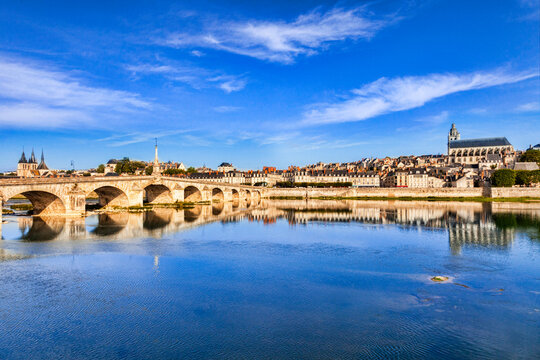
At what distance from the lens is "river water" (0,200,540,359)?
9.96 meters

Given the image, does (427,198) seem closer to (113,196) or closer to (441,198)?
(441,198)

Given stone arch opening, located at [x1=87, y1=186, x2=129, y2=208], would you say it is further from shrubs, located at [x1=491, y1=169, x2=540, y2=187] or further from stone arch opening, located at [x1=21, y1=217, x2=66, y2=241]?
shrubs, located at [x1=491, y1=169, x2=540, y2=187]

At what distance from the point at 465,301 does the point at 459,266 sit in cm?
559

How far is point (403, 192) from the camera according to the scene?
7094 cm

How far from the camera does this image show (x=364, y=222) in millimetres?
37094

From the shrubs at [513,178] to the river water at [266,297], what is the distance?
48.5 m

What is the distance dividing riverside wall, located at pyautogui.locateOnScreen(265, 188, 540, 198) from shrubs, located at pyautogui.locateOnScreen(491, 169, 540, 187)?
2.48 meters

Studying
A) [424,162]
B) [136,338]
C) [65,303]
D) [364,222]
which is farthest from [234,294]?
[424,162]

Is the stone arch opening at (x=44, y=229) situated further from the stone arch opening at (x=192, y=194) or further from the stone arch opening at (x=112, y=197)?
the stone arch opening at (x=192, y=194)

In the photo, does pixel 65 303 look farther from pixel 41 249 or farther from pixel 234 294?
pixel 41 249

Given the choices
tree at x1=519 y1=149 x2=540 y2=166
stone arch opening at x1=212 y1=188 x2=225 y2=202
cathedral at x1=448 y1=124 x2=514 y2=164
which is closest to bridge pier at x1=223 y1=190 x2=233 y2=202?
stone arch opening at x1=212 y1=188 x2=225 y2=202

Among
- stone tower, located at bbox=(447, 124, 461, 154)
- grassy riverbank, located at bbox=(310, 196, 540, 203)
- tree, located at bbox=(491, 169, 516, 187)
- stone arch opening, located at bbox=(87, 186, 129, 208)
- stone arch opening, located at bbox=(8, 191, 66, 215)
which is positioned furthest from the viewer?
stone tower, located at bbox=(447, 124, 461, 154)

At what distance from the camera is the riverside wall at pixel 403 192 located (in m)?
65.9

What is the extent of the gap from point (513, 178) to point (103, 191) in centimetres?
6759
